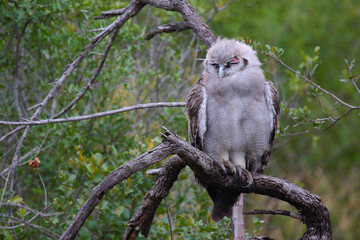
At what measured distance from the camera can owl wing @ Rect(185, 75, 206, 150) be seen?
434 cm

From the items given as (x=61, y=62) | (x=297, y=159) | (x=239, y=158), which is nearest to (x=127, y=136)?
(x=61, y=62)

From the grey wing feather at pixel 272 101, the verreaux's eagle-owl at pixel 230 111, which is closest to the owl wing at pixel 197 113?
the verreaux's eagle-owl at pixel 230 111

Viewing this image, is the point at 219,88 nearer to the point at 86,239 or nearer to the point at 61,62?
the point at 86,239

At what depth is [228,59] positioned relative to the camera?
4.41 metres

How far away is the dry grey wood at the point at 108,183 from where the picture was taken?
3174 millimetres

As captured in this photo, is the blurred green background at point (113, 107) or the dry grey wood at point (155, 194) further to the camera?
the blurred green background at point (113, 107)

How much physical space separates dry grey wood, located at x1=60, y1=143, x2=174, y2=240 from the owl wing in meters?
1.07

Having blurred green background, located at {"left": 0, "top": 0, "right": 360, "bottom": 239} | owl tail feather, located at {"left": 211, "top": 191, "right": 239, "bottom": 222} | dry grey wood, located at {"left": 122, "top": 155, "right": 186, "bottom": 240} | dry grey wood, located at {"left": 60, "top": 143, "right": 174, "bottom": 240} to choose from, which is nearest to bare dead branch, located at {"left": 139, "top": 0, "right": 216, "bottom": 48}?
blurred green background, located at {"left": 0, "top": 0, "right": 360, "bottom": 239}

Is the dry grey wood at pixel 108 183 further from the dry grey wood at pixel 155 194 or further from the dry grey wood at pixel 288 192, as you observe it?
the dry grey wood at pixel 288 192

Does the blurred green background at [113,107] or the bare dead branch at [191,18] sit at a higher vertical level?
the bare dead branch at [191,18]

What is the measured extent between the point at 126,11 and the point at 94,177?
1.59 m

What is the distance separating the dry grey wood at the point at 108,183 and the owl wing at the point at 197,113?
1068 mm

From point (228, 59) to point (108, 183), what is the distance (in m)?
1.71

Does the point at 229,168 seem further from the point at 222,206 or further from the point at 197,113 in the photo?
the point at 197,113
